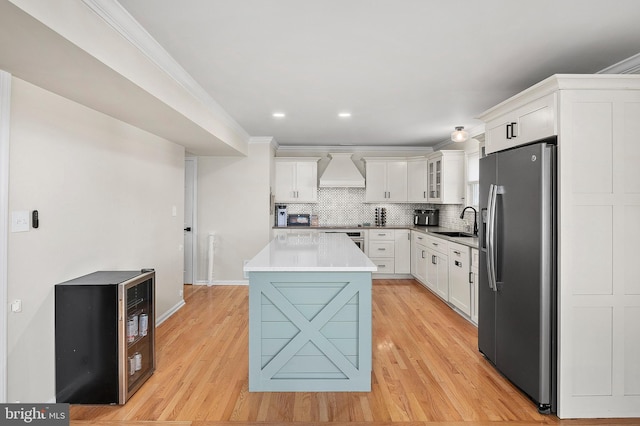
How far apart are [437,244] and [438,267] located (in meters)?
0.32

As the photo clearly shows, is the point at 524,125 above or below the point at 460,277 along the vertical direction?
above

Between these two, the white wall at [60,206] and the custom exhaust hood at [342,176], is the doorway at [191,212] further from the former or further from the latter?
the custom exhaust hood at [342,176]

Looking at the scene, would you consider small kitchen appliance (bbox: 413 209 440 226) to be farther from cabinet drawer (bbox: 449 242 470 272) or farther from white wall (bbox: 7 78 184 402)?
white wall (bbox: 7 78 184 402)

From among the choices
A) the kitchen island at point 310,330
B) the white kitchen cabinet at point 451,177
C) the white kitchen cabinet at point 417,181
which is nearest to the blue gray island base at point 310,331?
the kitchen island at point 310,330

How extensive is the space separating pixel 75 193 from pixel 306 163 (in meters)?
4.34

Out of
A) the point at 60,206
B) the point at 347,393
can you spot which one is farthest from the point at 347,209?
the point at 60,206

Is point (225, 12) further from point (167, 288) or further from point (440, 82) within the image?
point (167, 288)

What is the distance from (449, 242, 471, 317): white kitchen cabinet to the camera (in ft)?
13.6

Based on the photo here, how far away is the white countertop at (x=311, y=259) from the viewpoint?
2531 millimetres

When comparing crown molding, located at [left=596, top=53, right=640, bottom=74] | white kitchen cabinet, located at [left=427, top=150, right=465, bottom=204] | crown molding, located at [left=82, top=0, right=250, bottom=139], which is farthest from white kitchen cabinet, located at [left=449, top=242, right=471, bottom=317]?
crown molding, located at [left=82, top=0, right=250, bottom=139]

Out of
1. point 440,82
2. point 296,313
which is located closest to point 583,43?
point 440,82

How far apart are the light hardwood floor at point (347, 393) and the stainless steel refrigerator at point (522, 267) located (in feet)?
0.78

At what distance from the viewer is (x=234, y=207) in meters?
5.98

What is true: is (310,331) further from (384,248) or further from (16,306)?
(384,248)
